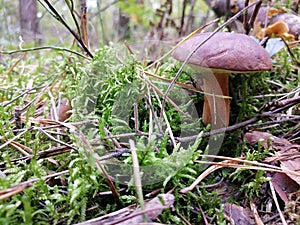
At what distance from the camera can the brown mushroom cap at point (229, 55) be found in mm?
997

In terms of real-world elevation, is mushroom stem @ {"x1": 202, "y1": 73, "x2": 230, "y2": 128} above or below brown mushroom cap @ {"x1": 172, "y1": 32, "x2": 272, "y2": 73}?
below

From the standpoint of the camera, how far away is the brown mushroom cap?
997mm

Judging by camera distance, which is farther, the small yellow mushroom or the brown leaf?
the small yellow mushroom

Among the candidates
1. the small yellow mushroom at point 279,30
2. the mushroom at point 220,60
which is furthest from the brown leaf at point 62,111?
the small yellow mushroom at point 279,30

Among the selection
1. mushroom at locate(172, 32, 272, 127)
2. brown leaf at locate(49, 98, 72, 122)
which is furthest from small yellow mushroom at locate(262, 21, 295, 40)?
brown leaf at locate(49, 98, 72, 122)

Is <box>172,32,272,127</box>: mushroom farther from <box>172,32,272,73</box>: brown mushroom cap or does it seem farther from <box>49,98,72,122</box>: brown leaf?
<box>49,98,72,122</box>: brown leaf

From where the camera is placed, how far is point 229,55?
3.28 ft

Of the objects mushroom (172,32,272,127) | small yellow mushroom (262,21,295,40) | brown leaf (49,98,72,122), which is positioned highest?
small yellow mushroom (262,21,295,40)

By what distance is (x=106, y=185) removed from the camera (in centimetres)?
84

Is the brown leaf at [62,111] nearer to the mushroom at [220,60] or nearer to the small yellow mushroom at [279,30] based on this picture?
the mushroom at [220,60]

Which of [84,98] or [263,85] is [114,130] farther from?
[263,85]

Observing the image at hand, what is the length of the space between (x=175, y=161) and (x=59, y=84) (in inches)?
39.6

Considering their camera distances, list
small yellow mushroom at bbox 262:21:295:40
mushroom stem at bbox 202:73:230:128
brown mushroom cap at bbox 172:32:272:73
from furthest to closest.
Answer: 1. small yellow mushroom at bbox 262:21:295:40
2. mushroom stem at bbox 202:73:230:128
3. brown mushroom cap at bbox 172:32:272:73

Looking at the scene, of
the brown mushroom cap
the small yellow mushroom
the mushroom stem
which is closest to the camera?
the brown mushroom cap
